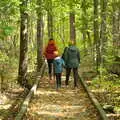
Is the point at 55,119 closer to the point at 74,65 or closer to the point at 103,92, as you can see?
the point at 103,92

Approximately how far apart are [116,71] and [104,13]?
4.06m

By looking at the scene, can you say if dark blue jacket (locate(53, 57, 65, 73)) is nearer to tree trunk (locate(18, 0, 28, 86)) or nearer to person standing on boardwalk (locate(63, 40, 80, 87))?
person standing on boardwalk (locate(63, 40, 80, 87))

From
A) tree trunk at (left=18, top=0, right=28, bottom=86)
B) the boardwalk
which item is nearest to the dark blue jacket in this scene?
the boardwalk

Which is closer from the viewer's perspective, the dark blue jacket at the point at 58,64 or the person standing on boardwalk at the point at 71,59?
the dark blue jacket at the point at 58,64

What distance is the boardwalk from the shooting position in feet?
40.0

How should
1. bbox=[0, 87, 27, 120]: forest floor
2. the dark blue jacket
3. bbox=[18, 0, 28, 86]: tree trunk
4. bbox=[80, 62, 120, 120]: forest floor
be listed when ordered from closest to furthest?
1. bbox=[80, 62, 120, 120]: forest floor
2. bbox=[0, 87, 27, 120]: forest floor
3. the dark blue jacket
4. bbox=[18, 0, 28, 86]: tree trunk

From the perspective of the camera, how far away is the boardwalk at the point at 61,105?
1219 centimetres

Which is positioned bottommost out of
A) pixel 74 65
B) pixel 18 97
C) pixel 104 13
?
pixel 18 97

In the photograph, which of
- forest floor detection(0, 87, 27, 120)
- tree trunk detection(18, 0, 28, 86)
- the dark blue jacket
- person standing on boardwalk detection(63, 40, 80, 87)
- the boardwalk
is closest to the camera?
the boardwalk

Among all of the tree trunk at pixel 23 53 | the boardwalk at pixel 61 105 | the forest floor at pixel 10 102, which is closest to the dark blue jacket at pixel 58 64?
the boardwalk at pixel 61 105

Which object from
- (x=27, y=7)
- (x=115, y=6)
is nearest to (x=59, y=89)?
(x=27, y=7)

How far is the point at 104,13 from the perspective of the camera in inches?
779

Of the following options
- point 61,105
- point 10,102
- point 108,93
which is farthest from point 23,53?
point 61,105

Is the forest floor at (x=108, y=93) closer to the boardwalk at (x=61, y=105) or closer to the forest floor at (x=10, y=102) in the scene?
the boardwalk at (x=61, y=105)
